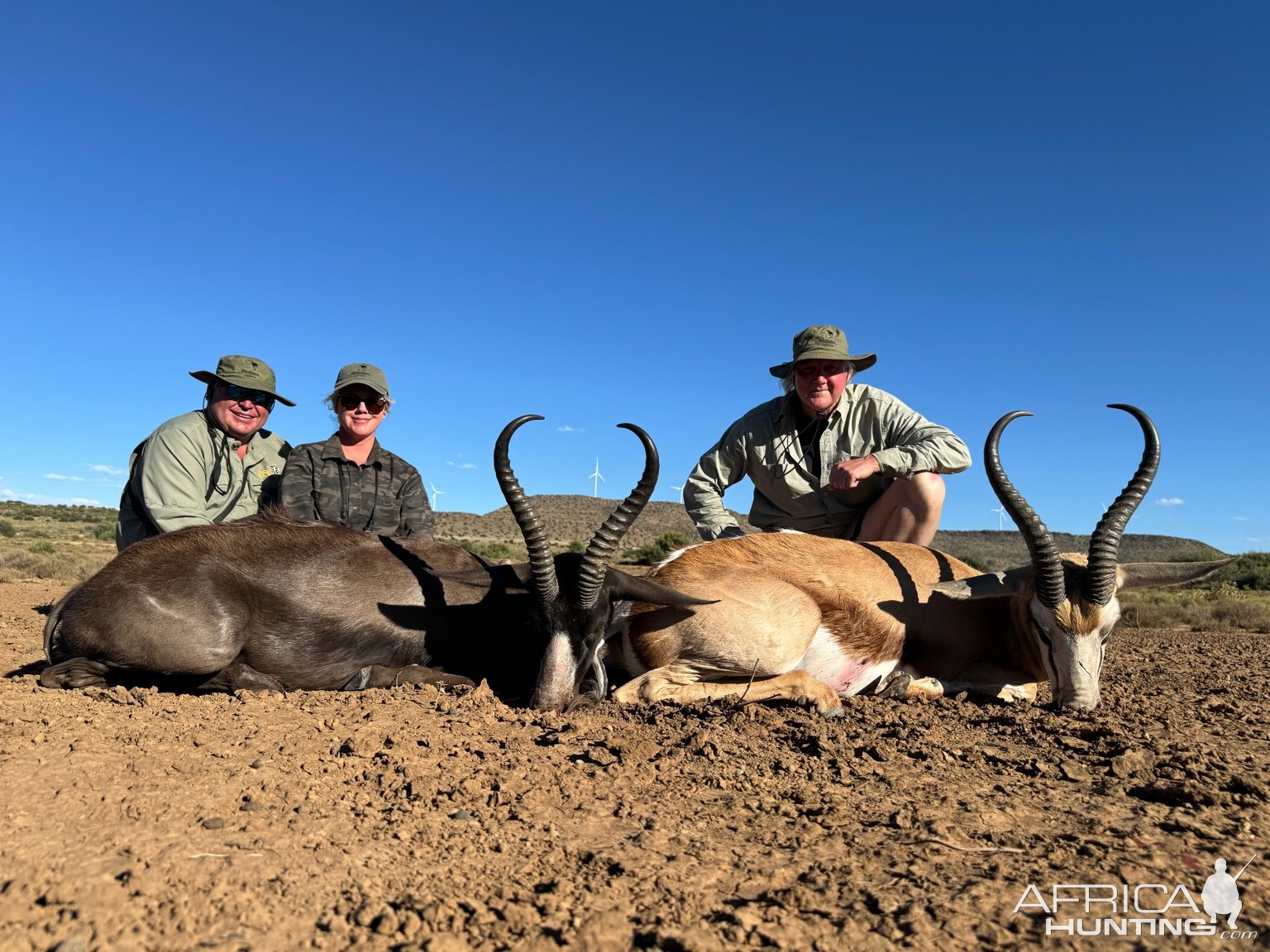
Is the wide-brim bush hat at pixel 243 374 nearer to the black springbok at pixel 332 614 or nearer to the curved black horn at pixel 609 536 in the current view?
the black springbok at pixel 332 614

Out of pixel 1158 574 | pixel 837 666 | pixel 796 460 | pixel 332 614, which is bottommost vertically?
pixel 837 666

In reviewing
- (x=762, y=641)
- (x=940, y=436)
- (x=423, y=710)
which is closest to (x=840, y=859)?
(x=762, y=641)

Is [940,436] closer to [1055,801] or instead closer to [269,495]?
[1055,801]

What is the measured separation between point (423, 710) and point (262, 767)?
1142 millimetres

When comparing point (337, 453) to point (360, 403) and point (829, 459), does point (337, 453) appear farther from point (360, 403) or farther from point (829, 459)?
point (829, 459)

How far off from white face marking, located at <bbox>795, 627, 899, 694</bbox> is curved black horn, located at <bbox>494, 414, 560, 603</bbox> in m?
1.63

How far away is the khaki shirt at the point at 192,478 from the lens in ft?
21.7

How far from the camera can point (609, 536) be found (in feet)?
16.5

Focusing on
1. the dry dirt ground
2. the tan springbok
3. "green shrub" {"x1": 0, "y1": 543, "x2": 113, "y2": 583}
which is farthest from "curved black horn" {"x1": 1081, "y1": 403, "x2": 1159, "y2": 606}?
"green shrub" {"x1": 0, "y1": 543, "x2": 113, "y2": 583}

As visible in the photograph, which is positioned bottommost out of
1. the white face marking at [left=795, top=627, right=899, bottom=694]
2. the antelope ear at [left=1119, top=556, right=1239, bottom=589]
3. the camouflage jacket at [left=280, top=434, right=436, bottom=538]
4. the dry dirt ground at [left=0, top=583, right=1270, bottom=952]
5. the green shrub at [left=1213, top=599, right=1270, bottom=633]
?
the dry dirt ground at [left=0, top=583, right=1270, bottom=952]

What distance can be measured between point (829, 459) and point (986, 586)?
91.0 inches

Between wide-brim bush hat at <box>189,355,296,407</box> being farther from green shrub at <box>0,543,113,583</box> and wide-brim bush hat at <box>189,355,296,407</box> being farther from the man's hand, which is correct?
green shrub at <box>0,543,113,583</box>

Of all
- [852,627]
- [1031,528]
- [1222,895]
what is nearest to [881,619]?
[852,627]

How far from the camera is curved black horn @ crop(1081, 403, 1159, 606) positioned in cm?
497
